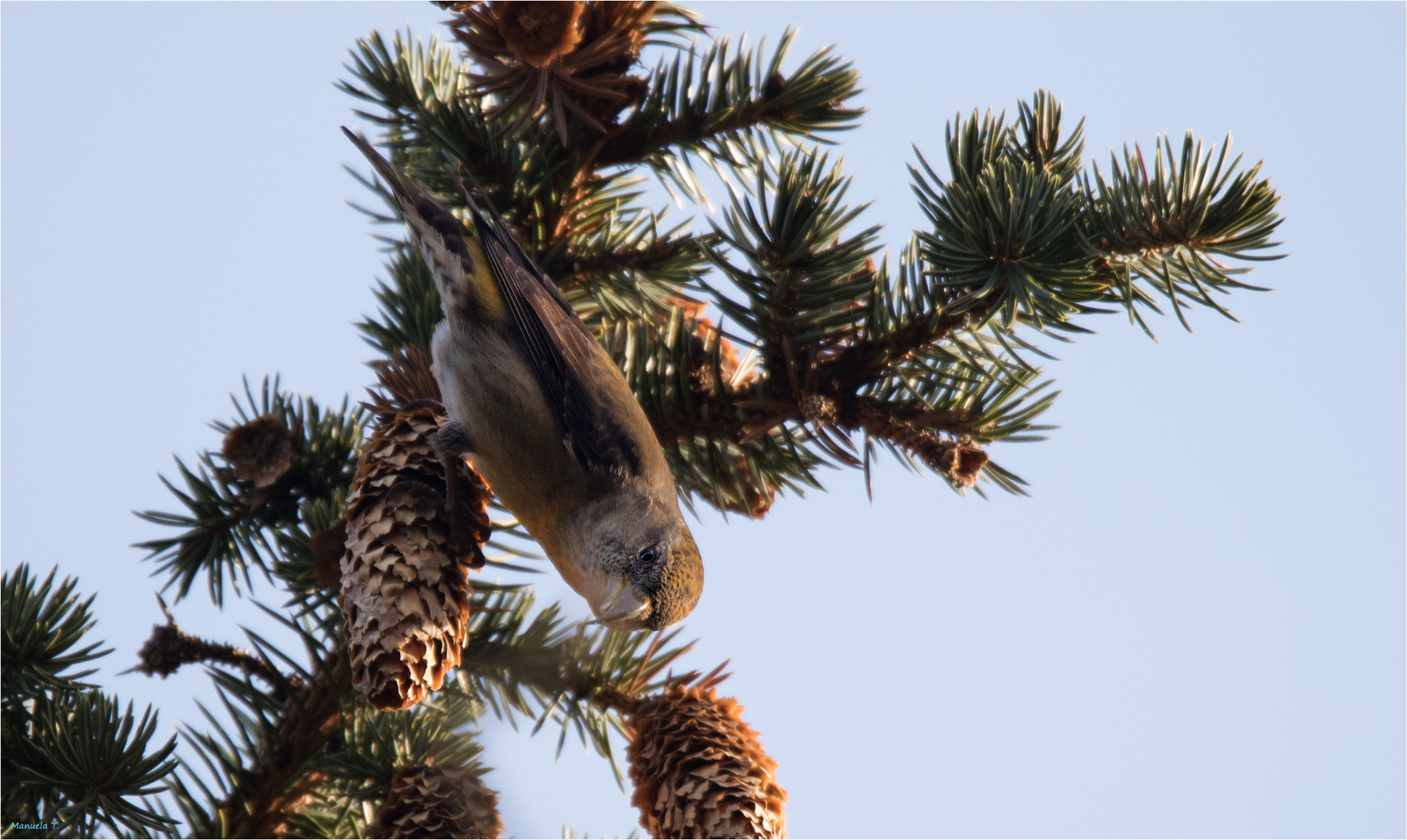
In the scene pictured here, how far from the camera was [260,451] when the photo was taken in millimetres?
3035

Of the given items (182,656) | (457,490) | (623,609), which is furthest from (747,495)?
(182,656)

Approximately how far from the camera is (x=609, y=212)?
3.29 meters

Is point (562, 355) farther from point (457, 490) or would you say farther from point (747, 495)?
point (747, 495)

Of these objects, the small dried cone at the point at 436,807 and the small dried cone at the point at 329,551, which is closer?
the small dried cone at the point at 436,807

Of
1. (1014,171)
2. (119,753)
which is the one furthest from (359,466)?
(1014,171)

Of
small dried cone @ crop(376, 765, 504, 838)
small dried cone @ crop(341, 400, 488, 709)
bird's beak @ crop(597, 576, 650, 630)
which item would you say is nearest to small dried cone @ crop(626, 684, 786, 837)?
bird's beak @ crop(597, 576, 650, 630)

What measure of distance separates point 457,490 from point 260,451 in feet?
2.56

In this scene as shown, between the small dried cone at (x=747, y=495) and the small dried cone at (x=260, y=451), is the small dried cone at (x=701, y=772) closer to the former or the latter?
the small dried cone at (x=747, y=495)

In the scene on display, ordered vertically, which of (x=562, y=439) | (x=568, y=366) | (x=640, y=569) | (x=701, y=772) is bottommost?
(x=701, y=772)

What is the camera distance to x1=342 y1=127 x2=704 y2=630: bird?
2.88m

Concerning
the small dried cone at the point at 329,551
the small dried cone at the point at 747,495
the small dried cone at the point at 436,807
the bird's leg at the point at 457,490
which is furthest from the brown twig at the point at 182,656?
the small dried cone at the point at 747,495

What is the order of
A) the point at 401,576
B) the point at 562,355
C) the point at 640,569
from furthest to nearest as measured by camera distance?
the point at 562,355 → the point at 640,569 → the point at 401,576

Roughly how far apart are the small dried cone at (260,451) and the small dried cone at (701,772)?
1.28m

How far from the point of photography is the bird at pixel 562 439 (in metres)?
2.88
